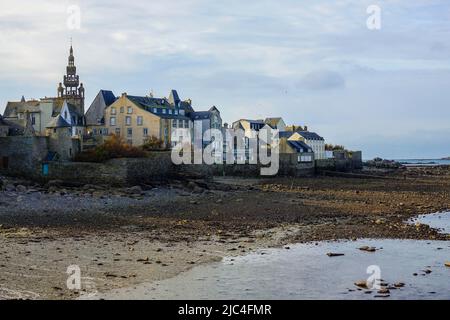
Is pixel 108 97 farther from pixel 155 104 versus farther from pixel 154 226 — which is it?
pixel 154 226

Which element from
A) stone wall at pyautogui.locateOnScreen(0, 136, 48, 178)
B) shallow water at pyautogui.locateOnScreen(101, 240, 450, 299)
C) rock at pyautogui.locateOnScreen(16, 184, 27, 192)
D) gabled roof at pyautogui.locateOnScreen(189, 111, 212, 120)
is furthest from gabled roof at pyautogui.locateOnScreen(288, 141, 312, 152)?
shallow water at pyautogui.locateOnScreen(101, 240, 450, 299)

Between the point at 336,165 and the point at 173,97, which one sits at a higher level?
the point at 173,97

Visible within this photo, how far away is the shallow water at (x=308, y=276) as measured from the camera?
41.4 ft

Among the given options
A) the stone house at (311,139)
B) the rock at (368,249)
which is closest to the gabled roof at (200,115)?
the stone house at (311,139)

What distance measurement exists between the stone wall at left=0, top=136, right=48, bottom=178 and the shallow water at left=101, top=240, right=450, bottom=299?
21646 millimetres

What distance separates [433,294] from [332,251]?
5.21m

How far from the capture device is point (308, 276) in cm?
1446

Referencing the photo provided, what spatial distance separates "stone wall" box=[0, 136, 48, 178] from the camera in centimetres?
3484

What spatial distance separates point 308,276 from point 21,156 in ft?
82.9

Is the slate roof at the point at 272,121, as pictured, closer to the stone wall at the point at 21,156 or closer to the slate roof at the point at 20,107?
the slate roof at the point at 20,107

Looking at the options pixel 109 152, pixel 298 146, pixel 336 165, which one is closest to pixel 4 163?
pixel 109 152

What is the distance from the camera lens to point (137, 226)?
22.0m
